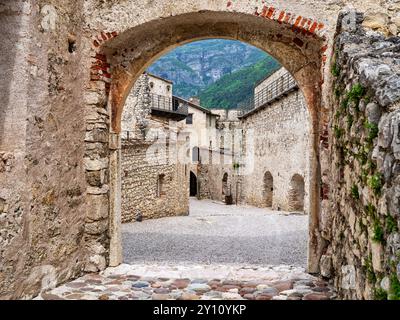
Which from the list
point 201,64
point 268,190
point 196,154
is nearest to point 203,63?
point 201,64

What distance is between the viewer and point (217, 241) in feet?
30.8

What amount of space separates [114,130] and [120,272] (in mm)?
1647

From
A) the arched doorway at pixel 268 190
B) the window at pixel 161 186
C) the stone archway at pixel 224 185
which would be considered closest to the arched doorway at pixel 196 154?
the stone archway at pixel 224 185

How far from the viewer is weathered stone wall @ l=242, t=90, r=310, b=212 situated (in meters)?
15.6

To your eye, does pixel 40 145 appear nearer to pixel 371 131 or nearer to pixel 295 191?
pixel 371 131

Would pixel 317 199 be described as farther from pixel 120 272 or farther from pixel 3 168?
pixel 3 168

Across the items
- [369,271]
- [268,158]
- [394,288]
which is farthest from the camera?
[268,158]

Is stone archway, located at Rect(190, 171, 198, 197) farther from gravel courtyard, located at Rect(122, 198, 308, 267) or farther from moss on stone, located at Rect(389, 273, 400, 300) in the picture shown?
moss on stone, located at Rect(389, 273, 400, 300)

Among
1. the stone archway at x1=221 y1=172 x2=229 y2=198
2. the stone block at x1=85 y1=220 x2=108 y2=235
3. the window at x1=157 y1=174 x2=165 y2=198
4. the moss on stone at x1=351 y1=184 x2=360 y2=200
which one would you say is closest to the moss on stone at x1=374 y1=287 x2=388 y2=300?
the moss on stone at x1=351 y1=184 x2=360 y2=200

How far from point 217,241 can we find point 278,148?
9.85 meters

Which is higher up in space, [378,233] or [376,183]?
[376,183]

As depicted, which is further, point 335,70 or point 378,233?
point 335,70

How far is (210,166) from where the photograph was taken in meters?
31.6

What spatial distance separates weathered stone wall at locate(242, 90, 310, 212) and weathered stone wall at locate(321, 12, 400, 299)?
8.64 metres
